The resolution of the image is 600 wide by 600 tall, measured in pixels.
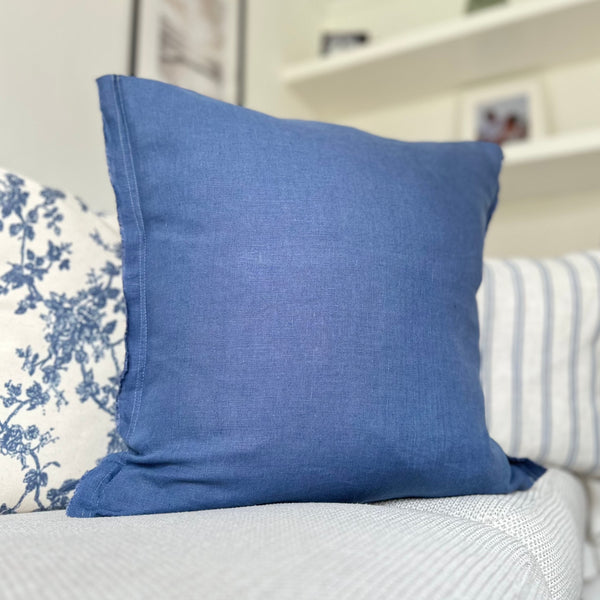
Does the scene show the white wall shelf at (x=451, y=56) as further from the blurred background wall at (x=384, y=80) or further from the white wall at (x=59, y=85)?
the white wall at (x=59, y=85)

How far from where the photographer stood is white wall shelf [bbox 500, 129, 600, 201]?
5.67 feet

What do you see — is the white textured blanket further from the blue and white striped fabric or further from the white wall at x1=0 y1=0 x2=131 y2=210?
the white wall at x1=0 y1=0 x2=131 y2=210

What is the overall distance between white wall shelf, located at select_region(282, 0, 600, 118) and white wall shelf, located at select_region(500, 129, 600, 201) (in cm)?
32

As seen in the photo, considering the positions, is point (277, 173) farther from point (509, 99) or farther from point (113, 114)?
point (509, 99)

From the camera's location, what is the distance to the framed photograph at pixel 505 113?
1.99 m

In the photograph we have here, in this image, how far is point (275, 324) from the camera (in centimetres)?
62

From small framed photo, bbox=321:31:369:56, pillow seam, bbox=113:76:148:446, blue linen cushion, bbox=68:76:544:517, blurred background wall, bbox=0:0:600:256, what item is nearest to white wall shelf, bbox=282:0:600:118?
blurred background wall, bbox=0:0:600:256

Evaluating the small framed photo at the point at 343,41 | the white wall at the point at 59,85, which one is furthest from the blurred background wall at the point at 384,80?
the small framed photo at the point at 343,41

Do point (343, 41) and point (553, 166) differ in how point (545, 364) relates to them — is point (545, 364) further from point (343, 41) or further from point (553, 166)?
point (343, 41)

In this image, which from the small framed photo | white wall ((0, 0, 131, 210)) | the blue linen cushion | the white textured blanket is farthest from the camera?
the small framed photo

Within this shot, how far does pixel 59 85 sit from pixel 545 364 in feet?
3.72

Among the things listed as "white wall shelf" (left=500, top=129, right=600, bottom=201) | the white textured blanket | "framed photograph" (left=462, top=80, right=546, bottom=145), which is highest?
"framed photograph" (left=462, top=80, right=546, bottom=145)

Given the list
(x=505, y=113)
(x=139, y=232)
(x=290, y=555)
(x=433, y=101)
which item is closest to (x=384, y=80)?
(x=433, y=101)

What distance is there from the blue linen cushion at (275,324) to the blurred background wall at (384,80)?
2.42ft
